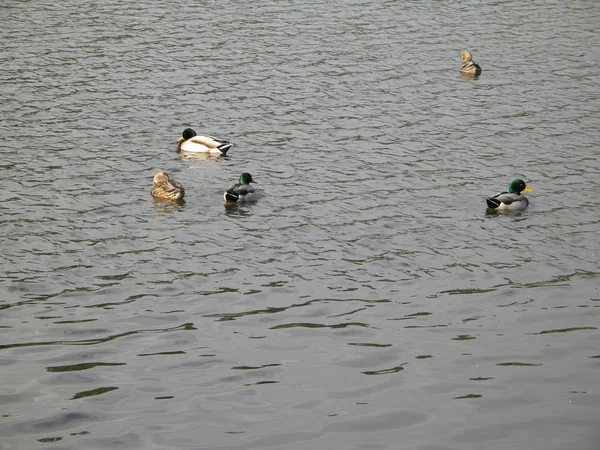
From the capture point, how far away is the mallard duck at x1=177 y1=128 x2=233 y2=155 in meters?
25.6

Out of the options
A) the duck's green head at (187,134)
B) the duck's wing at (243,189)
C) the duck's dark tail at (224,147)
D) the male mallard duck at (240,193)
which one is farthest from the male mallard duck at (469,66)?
the duck's wing at (243,189)

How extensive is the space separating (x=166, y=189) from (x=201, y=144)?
3843mm

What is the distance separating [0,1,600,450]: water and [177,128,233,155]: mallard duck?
332 millimetres

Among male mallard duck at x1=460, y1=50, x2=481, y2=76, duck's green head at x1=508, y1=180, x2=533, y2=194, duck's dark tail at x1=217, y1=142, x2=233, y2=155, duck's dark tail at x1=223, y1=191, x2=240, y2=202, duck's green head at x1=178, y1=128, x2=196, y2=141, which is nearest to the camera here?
duck's dark tail at x1=223, y1=191, x2=240, y2=202

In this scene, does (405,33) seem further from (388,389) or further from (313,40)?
(388,389)

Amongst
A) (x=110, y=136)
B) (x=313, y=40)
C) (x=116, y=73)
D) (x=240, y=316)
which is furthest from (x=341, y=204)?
(x=313, y=40)

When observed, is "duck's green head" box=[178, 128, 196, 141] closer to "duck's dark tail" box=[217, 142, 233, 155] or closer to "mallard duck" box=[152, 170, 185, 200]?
"duck's dark tail" box=[217, 142, 233, 155]

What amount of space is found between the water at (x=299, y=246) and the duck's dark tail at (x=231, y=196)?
0.32 metres

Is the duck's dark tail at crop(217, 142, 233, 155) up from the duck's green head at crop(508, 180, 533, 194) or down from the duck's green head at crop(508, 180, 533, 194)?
up

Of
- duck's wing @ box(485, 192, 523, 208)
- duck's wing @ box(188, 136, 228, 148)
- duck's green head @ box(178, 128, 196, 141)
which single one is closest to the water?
duck's wing @ box(485, 192, 523, 208)

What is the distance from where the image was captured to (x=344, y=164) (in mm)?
25062

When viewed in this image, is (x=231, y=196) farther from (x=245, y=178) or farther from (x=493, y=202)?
(x=493, y=202)

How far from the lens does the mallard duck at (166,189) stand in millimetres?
22125

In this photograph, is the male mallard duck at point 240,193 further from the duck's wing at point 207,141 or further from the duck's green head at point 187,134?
the duck's green head at point 187,134
